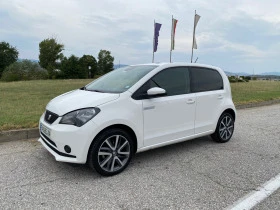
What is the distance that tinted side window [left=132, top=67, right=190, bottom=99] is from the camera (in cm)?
402

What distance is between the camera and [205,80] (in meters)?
5.04

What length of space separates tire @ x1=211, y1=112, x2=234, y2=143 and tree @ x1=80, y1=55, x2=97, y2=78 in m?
58.1

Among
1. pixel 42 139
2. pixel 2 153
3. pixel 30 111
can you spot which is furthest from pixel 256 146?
pixel 30 111

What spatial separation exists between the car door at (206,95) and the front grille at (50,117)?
2381mm

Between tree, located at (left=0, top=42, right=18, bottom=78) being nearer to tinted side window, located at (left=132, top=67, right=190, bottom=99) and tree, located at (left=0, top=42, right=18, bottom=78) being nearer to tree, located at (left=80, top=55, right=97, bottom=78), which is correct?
tree, located at (left=80, top=55, right=97, bottom=78)

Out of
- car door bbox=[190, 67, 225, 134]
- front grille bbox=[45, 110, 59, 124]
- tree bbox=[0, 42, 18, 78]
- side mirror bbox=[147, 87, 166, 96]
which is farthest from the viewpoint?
tree bbox=[0, 42, 18, 78]

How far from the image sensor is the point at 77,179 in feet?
11.8

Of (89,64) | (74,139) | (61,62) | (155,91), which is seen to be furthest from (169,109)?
(89,64)

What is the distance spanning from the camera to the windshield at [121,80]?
4.11m

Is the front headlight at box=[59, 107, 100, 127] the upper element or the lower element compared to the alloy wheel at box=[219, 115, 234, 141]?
upper

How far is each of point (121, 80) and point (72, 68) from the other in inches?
2198

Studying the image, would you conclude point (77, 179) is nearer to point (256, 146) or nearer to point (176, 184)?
point (176, 184)

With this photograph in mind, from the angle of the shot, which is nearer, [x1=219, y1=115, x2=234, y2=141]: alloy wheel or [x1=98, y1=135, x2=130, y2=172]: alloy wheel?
[x1=98, y1=135, x2=130, y2=172]: alloy wheel

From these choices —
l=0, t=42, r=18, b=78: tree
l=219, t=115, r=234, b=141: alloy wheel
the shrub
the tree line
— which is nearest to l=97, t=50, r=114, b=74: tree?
the tree line
